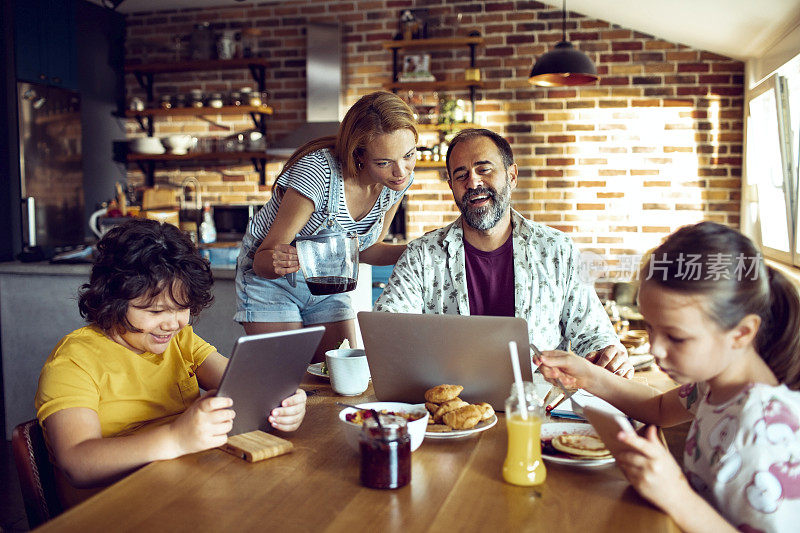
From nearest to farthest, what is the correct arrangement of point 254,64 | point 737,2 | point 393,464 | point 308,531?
1. point 308,531
2. point 393,464
3. point 737,2
4. point 254,64

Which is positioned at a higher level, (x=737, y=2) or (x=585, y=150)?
(x=737, y=2)

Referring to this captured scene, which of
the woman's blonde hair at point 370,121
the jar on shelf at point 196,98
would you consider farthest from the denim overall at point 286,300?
the jar on shelf at point 196,98

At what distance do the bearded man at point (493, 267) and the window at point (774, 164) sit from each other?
2023 millimetres

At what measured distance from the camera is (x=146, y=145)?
5422 millimetres

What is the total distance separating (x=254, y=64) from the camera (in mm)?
5297

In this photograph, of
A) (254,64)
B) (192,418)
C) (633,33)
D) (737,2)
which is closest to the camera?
(192,418)

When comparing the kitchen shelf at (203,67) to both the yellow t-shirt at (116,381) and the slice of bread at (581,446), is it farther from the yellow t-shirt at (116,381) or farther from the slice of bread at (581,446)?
the slice of bread at (581,446)

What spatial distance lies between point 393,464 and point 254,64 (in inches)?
188

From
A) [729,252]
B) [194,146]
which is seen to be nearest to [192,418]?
[729,252]

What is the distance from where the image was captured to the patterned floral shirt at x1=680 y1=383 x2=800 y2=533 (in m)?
0.95

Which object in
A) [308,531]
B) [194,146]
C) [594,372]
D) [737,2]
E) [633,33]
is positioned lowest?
[308,531]

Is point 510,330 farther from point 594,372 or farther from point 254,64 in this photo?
point 254,64

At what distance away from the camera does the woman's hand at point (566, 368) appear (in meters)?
1.33

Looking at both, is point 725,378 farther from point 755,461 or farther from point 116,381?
point 116,381
